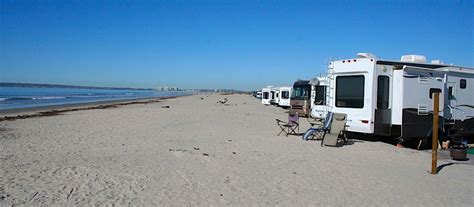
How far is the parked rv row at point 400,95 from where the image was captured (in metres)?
8.70

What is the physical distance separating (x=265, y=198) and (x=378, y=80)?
18.3ft

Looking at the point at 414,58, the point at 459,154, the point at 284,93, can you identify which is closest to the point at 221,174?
the point at 459,154

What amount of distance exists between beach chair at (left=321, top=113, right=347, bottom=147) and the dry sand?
339 mm

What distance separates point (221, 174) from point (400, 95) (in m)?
5.33

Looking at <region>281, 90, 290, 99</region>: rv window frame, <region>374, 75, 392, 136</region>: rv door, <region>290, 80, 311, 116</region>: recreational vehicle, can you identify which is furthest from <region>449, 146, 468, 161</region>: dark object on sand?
<region>281, 90, 290, 99</region>: rv window frame

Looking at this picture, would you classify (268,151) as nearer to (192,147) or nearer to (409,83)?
(192,147)

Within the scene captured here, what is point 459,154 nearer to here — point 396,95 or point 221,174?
point 396,95

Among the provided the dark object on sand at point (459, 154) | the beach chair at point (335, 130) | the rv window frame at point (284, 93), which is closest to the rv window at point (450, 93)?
the dark object on sand at point (459, 154)

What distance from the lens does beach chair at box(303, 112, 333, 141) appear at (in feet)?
30.7

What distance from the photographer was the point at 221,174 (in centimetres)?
589

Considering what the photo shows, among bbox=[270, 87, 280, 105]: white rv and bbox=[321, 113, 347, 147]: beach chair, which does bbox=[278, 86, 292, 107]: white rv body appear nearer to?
bbox=[270, 87, 280, 105]: white rv

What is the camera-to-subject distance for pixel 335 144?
8.95 meters

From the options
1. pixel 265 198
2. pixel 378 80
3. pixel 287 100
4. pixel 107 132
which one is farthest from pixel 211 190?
pixel 287 100

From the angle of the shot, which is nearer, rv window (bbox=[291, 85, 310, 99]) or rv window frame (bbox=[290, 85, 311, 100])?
rv window frame (bbox=[290, 85, 311, 100])
